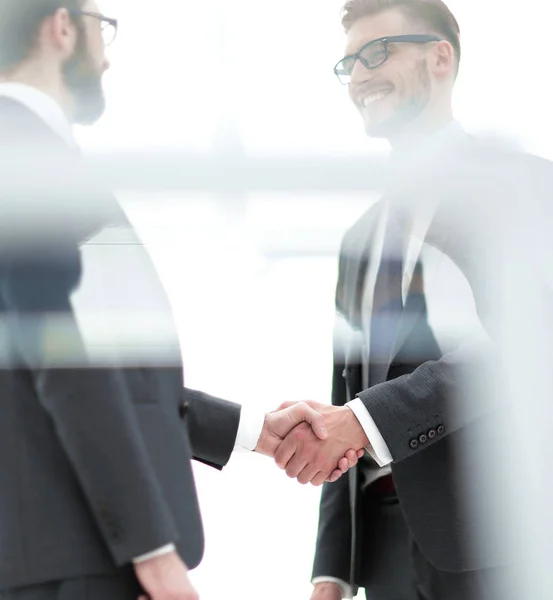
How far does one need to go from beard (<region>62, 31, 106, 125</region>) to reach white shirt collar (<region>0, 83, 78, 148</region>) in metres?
0.06

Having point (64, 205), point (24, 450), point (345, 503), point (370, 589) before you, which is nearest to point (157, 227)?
point (64, 205)

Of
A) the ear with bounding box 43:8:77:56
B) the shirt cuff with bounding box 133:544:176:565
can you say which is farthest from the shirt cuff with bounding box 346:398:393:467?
the ear with bounding box 43:8:77:56

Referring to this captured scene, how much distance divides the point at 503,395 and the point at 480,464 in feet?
0.37

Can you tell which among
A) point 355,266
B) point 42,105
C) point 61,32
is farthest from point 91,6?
point 355,266

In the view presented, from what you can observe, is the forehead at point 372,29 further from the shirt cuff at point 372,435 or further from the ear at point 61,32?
the shirt cuff at point 372,435

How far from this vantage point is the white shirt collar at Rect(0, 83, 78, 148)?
958 mm

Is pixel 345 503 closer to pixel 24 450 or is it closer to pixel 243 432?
pixel 243 432

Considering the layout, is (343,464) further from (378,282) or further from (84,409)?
(84,409)

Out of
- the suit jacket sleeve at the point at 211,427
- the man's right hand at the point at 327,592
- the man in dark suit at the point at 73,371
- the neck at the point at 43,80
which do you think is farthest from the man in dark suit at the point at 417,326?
the neck at the point at 43,80

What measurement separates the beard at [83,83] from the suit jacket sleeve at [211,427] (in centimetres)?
46

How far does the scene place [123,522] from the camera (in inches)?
33.2

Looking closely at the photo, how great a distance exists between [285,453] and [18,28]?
804 mm

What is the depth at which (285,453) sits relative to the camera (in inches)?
53.4

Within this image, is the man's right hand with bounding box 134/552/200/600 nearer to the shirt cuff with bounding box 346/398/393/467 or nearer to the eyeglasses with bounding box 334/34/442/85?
the shirt cuff with bounding box 346/398/393/467
